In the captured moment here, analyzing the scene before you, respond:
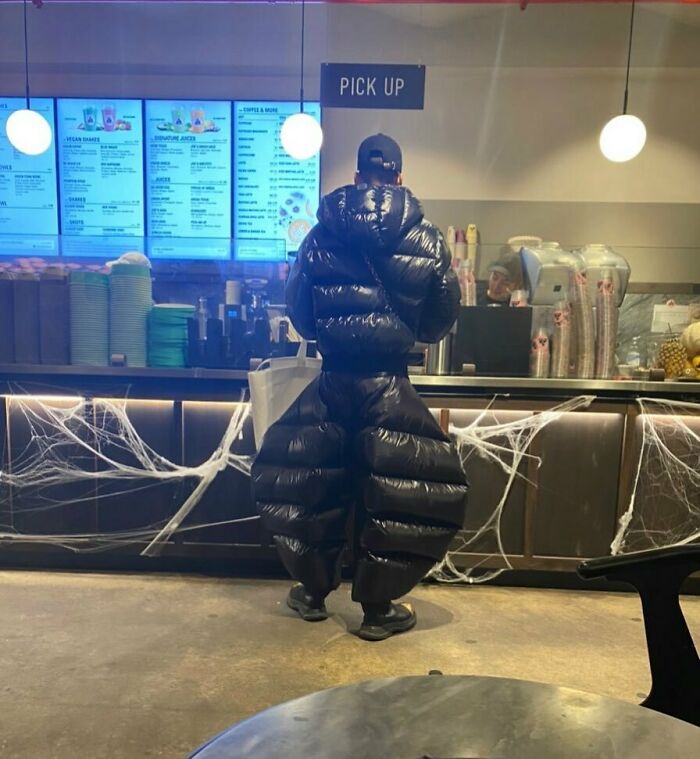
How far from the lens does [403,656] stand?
7.18ft

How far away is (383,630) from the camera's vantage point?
2.31 metres

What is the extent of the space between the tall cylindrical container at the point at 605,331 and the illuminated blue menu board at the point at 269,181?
2.04 meters

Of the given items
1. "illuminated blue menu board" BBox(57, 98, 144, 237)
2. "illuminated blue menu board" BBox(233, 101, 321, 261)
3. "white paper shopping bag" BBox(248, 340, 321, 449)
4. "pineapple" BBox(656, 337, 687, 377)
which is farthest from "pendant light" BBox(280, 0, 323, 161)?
"pineapple" BBox(656, 337, 687, 377)

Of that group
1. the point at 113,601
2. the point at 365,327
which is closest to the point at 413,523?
the point at 365,327

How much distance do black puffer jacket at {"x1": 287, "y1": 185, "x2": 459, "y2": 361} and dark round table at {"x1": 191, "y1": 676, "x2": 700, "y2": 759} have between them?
144 centimetres

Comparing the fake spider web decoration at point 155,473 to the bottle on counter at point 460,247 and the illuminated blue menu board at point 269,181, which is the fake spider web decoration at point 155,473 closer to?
the bottle on counter at point 460,247

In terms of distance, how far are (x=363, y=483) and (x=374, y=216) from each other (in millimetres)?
931

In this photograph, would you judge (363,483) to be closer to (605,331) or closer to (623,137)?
(605,331)

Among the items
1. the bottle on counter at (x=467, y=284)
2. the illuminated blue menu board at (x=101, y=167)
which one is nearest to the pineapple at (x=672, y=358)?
the bottle on counter at (x=467, y=284)

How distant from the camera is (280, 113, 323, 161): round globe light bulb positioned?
135 inches

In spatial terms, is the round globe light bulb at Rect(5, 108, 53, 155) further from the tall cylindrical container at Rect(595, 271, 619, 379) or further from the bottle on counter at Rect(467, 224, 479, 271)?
the tall cylindrical container at Rect(595, 271, 619, 379)

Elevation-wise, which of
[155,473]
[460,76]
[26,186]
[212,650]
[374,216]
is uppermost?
[460,76]

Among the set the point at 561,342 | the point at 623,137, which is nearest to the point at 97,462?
the point at 561,342

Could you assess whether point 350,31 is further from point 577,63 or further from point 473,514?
point 473,514
